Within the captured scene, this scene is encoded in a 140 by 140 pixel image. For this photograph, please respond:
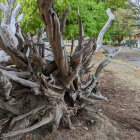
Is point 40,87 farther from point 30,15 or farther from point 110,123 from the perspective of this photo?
point 30,15

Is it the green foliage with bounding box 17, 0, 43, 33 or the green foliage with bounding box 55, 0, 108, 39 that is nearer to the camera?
the green foliage with bounding box 17, 0, 43, 33

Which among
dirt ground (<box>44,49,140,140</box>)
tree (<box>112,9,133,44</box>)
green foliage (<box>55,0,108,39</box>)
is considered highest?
green foliage (<box>55,0,108,39</box>)

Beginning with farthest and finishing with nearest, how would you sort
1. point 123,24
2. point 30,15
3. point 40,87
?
1. point 123,24
2. point 30,15
3. point 40,87

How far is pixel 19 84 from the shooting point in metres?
4.09

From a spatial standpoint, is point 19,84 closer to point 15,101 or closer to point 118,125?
point 15,101

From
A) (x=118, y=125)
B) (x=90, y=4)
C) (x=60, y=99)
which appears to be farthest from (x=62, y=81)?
(x=90, y=4)

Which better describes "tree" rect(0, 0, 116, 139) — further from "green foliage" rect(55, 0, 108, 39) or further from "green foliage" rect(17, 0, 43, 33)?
"green foliage" rect(55, 0, 108, 39)

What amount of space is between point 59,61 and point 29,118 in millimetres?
872

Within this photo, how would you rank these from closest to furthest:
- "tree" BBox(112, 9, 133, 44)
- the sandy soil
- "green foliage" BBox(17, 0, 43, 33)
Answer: the sandy soil → "green foliage" BBox(17, 0, 43, 33) → "tree" BBox(112, 9, 133, 44)

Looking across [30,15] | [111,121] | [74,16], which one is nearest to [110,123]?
[111,121]

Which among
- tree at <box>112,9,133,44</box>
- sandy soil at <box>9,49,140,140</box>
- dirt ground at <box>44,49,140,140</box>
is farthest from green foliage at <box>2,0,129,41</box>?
tree at <box>112,9,133,44</box>

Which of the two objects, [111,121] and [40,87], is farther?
[111,121]

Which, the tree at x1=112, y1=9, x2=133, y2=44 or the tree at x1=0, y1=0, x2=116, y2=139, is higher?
the tree at x1=0, y1=0, x2=116, y2=139

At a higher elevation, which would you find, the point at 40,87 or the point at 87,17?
the point at 40,87
